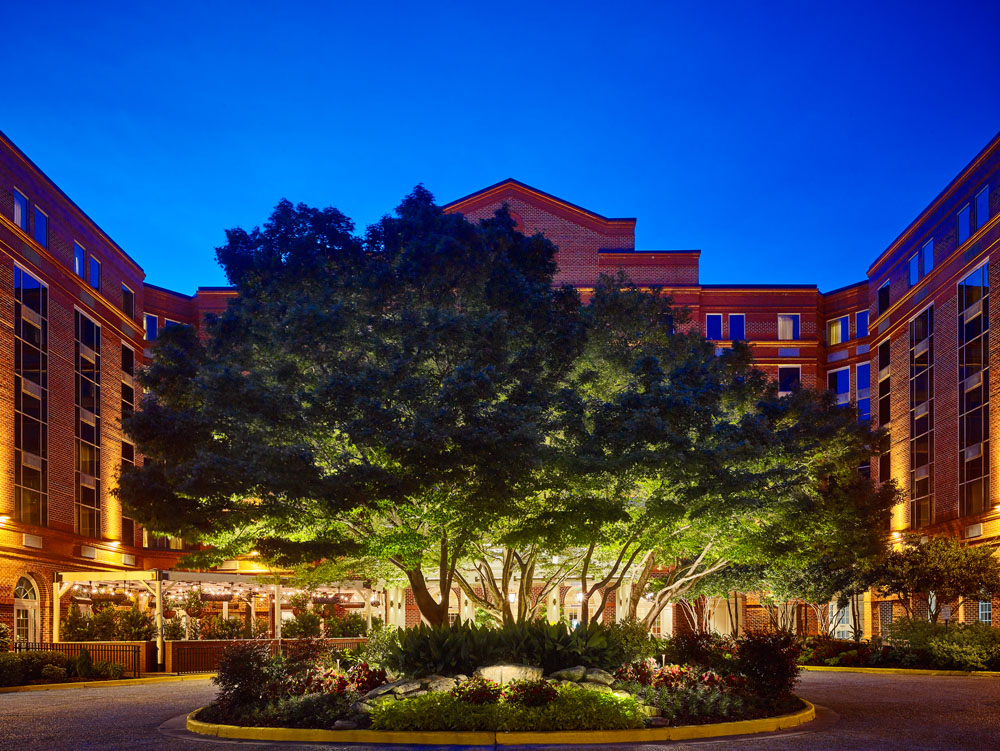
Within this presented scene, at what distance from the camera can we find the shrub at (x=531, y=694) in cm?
1816

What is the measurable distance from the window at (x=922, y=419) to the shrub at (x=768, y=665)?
34778mm

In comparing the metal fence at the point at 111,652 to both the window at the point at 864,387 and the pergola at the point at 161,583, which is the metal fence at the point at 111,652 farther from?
the window at the point at 864,387

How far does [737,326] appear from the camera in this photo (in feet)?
215

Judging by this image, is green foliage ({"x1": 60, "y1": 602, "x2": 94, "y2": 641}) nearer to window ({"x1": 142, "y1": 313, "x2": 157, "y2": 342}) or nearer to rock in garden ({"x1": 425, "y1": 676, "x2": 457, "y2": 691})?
rock in garden ({"x1": 425, "y1": 676, "x2": 457, "y2": 691})

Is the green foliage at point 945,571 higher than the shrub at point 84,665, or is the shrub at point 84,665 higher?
the green foliage at point 945,571

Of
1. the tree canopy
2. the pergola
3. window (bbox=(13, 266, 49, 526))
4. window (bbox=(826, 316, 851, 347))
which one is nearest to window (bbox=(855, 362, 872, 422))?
window (bbox=(826, 316, 851, 347))

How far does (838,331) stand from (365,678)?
172ft

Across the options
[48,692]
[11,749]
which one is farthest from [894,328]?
[11,749]

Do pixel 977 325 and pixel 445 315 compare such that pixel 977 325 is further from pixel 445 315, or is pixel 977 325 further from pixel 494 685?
pixel 494 685

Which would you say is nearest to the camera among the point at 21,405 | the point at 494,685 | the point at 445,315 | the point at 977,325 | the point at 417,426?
the point at 494,685

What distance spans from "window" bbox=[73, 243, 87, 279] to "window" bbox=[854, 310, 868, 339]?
4358 cm

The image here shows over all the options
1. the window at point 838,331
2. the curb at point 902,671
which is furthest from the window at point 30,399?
the window at point 838,331

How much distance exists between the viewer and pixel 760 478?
25.8 meters

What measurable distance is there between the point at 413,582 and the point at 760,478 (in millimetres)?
8630
